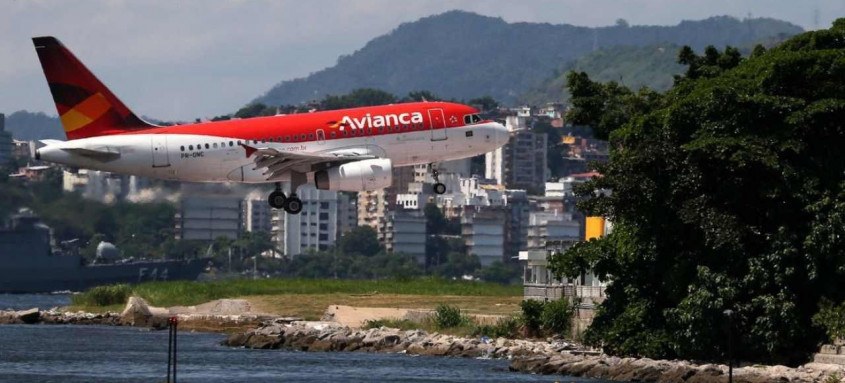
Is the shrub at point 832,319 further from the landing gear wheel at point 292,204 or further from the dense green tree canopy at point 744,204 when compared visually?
the landing gear wheel at point 292,204

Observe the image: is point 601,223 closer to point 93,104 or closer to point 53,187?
point 93,104

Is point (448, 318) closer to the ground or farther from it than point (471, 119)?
closer to the ground

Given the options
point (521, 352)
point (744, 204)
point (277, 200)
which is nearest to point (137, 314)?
point (277, 200)

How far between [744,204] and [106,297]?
193 ft

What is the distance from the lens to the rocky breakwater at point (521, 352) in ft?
197

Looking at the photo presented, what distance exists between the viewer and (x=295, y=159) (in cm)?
7344

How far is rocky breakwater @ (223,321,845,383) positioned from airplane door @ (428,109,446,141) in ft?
26.1

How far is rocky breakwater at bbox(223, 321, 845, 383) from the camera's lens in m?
59.9

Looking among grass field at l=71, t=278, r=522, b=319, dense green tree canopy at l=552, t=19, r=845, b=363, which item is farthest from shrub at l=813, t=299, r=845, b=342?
grass field at l=71, t=278, r=522, b=319

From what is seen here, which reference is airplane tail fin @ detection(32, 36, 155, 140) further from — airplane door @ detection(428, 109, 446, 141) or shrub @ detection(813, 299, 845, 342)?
shrub @ detection(813, 299, 845, 342)

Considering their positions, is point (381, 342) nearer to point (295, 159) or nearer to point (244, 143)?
point (295, 159)

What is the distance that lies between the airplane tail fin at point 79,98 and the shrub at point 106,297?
121ft

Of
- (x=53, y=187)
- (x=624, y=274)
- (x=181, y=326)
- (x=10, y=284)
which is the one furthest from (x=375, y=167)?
(x=10, y=284)

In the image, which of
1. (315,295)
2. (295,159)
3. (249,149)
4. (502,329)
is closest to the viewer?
(249,149)
